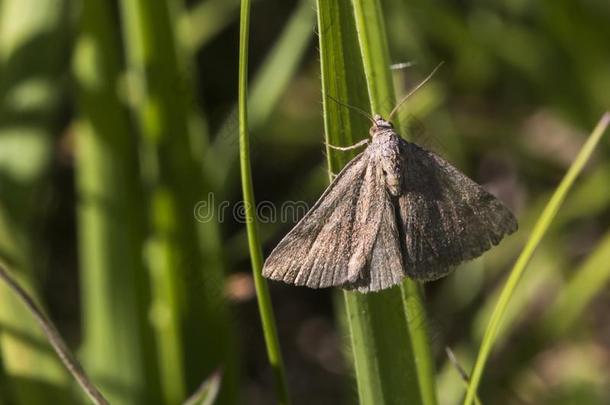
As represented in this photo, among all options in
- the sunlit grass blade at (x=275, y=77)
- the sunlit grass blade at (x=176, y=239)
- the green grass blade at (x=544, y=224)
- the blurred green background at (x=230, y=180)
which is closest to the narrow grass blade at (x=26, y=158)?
the blurred green background at (x=230, y=180)

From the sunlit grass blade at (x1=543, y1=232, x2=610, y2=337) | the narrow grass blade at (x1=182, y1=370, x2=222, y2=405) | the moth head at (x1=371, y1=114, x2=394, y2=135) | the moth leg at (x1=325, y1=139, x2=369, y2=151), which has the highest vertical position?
the moth head at (x1=371, y1=114, x2=394, y2=135)

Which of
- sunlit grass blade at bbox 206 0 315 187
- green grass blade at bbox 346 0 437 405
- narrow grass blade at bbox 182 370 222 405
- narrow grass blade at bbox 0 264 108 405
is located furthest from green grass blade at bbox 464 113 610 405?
sunlit grass blade at bbox 206 0 315 187

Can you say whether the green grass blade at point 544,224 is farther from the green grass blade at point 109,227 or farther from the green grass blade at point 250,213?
the green grass blade at point 109,227

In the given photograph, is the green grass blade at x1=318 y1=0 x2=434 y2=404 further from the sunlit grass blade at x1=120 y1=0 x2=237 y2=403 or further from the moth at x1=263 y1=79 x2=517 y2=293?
the sunlit grass blade at x1=120 y1=0 x2=237 y2=403

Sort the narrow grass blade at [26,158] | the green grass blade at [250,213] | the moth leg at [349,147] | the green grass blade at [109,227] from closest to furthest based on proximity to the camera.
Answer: the green grass blade at [250,213]
the moth leg at [349,147]
the narrow grass blade at [26,158]
the green grass blade at [109,227]

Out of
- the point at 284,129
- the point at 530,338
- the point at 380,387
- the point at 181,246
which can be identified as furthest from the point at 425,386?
the point at 284,129

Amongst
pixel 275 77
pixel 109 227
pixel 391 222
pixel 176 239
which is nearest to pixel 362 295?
pixel 391 222
